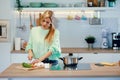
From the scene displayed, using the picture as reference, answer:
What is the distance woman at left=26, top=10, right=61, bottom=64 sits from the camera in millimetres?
3203

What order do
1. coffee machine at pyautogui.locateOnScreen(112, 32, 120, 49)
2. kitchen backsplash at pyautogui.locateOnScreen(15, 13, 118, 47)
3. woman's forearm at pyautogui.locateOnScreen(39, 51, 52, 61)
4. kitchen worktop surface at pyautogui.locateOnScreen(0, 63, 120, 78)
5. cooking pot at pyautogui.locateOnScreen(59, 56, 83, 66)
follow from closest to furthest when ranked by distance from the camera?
kitchen worktop surface at pyautogui.locateOnScreen(0, 63, 120, 78) → cooking pot at pyautogui.locateOnScreen(59, 56, 83, 66) → woman's forearm at pyautogui.locateOnScreen(39, 51, 52, 61) → coffee machine at pyautogui.locateOnScreen(112, 32, 120, 49) → kitchen backsplash at pyautogui.locateOnScreen(15, 13, 118, 47)

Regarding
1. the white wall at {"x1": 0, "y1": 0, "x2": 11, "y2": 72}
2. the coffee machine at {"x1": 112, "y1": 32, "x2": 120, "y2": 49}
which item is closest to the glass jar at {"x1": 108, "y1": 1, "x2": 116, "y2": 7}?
the coffee machine at {"x1": 112, "y1": 32, "x2": 120, "y2": 49}

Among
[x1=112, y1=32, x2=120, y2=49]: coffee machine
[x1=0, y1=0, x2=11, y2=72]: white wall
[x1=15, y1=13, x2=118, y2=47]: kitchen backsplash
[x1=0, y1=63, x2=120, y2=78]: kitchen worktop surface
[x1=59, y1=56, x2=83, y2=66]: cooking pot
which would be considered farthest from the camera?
[x1=15, y1=13, x2=118, y2=47]: kitchen backsplash

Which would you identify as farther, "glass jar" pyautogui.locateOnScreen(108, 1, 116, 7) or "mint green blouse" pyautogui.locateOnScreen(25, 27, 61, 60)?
"glass jar" pyautogui.locateOnScreen(108, 1, 116, 7)

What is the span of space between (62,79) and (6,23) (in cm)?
238

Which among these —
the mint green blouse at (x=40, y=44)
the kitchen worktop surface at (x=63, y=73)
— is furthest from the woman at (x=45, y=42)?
the kitchen worktop surface at (x=63, y=73)

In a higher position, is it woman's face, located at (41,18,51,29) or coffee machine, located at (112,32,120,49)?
woman's face, located at (41,18,51,29)

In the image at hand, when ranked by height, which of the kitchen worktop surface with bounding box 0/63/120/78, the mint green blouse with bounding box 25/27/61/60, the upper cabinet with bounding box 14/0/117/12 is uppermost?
the upper cabinet with bounding box 14/0/117/12

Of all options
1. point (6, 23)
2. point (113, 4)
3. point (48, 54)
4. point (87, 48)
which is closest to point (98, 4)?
→ point (113, 4)

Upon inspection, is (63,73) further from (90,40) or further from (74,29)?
(74,29)

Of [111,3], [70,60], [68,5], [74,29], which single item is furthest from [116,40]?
[70,60]

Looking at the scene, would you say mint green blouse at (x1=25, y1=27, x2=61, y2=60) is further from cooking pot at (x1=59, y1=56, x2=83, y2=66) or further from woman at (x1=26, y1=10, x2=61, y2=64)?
cooking pot at (x1=59, y1=56, x2=83, y2=66)

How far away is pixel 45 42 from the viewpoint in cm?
332

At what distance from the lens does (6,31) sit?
4.74 meters
